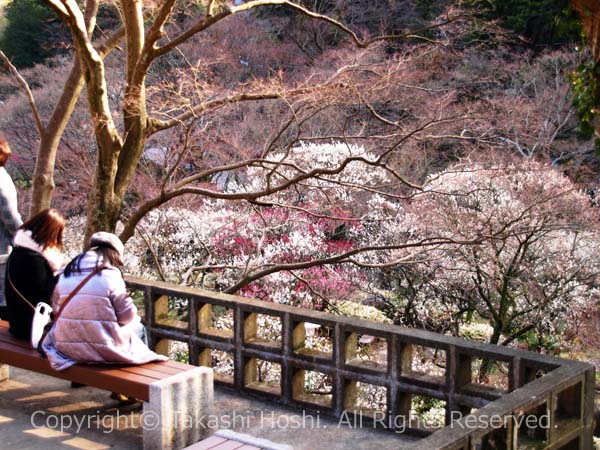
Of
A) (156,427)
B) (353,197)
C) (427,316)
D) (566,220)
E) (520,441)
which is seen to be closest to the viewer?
(520,441)

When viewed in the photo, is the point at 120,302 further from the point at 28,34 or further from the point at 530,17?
the point at 28,34

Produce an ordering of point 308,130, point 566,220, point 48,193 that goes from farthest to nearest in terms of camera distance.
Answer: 1. point 308,130
2. point 566,220
3. point 48,193

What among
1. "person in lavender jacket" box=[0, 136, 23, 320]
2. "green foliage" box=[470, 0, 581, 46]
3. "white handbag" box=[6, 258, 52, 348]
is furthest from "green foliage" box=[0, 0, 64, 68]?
"white handbag" box=[6, 258, 52, 348]

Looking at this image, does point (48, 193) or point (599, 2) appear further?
point (48, 193)

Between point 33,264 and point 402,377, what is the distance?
2471mm

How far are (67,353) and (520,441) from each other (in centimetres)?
268

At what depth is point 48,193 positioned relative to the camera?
8.02 m

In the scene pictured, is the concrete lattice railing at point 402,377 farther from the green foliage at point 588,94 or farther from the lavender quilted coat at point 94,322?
the green foliage at point 588,94

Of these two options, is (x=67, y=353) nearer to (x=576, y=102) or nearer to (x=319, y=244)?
(x=576, y=102)

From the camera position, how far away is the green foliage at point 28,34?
23.8 meters

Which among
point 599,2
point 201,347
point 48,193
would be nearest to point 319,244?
point 48,193

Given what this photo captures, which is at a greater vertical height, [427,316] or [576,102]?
[576,102]

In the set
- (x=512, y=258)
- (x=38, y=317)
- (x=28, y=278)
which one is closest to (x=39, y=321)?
(x=38, y=317)

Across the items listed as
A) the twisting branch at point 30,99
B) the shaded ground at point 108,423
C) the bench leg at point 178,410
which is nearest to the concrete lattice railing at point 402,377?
the shaded ground at point 108,423
